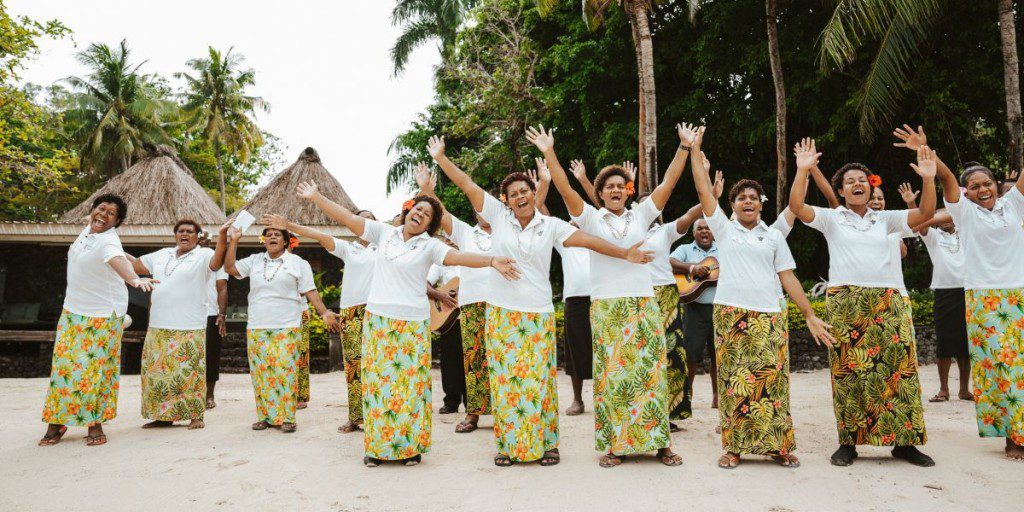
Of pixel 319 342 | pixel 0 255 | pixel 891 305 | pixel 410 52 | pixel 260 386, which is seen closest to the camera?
pixel 891 305

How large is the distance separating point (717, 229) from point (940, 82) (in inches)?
423

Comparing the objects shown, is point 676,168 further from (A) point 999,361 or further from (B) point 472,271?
(A) point 999,361

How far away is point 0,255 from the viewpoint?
15125 millimetres

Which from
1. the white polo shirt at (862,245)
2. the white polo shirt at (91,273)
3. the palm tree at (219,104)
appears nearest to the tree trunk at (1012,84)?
the white polo shirt at (862,245)

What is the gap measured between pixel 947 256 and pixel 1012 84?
5.01 m

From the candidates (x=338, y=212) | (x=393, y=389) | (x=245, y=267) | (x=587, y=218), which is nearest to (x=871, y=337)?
(x=587, y=218)

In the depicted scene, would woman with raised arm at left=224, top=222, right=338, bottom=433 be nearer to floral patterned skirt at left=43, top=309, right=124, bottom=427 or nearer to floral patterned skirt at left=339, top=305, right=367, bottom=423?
floral patterned skirt at left=339, top=305, right=367, bottom=423

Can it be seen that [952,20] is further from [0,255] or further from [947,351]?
[0,255]

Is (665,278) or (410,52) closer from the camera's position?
(665,278)

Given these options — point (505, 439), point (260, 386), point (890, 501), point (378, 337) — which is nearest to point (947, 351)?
point (890, 501)

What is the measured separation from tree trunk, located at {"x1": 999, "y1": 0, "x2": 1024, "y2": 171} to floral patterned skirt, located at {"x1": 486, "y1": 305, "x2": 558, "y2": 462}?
28.7ft

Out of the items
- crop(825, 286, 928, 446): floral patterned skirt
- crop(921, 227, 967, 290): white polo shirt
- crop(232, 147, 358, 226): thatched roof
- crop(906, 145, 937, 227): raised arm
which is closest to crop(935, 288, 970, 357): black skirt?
crop(921, 227, 967, 290): white polo shirt

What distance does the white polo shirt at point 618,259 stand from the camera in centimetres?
427

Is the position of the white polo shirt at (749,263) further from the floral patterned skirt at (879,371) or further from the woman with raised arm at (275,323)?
the woman with raised arm at (275,323)
